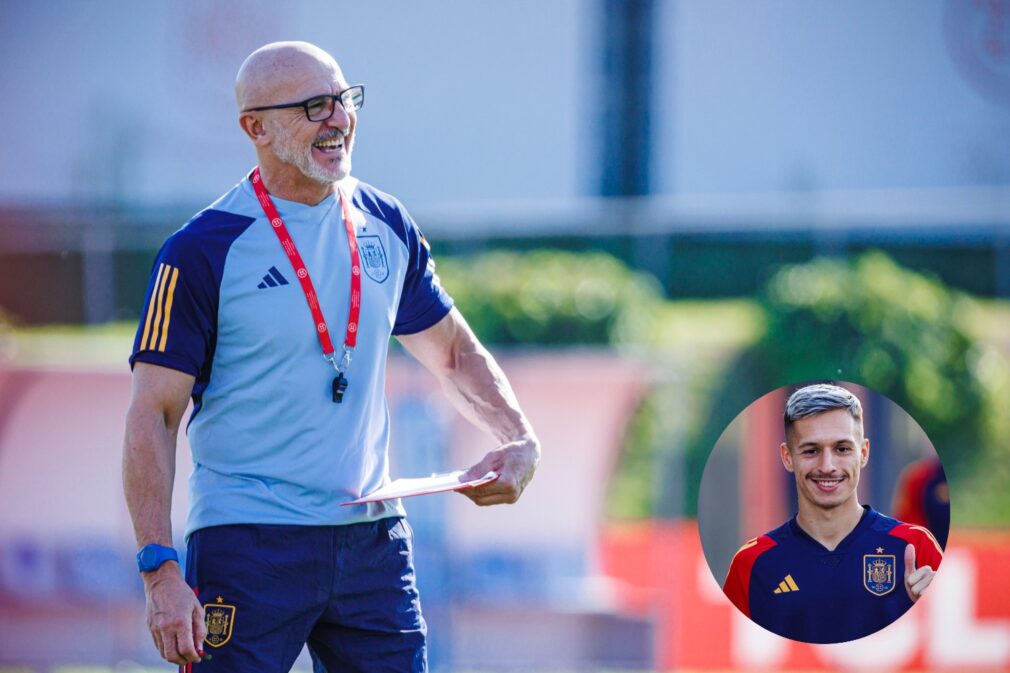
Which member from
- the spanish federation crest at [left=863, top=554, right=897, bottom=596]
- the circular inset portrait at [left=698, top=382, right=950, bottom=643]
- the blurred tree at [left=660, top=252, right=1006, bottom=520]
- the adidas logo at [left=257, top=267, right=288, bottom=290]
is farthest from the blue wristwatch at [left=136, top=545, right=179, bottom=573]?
the blurred tree at [left=660, top=252, right=1006, bottom=520]

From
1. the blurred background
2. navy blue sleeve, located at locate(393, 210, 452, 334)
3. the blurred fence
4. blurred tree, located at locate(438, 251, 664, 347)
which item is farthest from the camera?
the blurred fence

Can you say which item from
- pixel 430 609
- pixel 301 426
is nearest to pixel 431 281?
pixel 301 426

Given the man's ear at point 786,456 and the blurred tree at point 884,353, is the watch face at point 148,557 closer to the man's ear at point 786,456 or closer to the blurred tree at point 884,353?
the man's ear at point 786,456

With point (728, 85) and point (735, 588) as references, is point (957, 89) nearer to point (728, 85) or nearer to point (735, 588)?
point (728, 85)

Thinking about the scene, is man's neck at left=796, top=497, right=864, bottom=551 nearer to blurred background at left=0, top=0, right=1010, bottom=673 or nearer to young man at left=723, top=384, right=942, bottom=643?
young man at left=723, top=384, right=942, bottom=643

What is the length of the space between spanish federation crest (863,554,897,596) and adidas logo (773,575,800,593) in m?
0.15

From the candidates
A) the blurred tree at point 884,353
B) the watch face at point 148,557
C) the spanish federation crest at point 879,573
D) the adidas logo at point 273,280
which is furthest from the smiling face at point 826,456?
the blurred tree at point 884,353

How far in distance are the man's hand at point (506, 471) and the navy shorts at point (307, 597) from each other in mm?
259

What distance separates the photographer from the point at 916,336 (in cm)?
1185

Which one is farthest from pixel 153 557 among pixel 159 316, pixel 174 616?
pixel 159 316

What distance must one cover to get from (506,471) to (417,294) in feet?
1.73

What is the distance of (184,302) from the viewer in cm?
335

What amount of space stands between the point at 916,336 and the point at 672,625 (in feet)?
12.4

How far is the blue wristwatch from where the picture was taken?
324 centimetres
